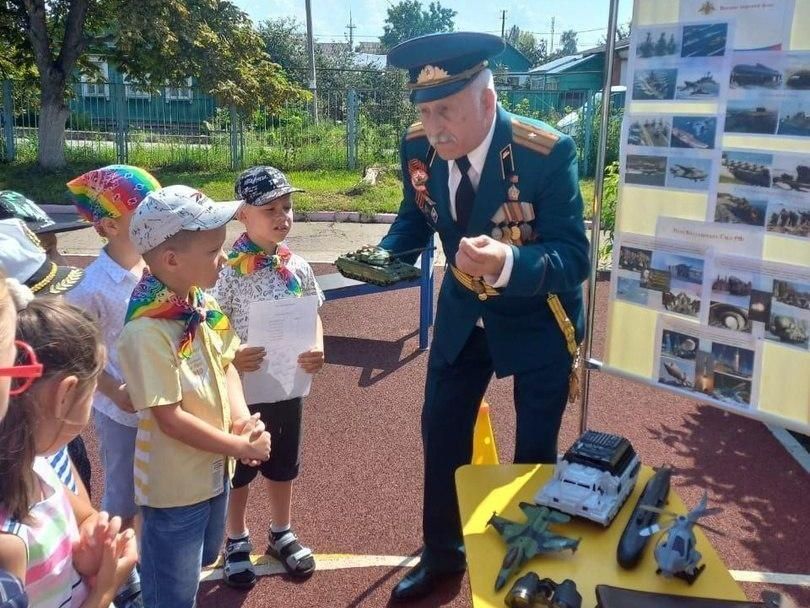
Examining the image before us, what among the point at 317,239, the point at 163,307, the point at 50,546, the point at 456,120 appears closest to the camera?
the point at 50,546

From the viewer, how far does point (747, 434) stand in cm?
423

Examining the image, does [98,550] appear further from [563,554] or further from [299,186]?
[299,186]

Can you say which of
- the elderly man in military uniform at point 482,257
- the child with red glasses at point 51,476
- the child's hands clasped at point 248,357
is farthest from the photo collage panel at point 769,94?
the child with red glasses at point 51,476

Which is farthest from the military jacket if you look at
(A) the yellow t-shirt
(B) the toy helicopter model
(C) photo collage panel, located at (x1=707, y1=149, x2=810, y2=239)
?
(A) the yellow t-shirt

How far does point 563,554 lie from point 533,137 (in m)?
1.24

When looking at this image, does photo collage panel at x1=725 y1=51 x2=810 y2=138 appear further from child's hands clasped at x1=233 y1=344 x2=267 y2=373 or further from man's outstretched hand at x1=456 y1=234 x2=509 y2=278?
child's hands clasped at x1=233 y1=344 x2=267 y2=373

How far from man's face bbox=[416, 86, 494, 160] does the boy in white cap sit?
2.21 ft

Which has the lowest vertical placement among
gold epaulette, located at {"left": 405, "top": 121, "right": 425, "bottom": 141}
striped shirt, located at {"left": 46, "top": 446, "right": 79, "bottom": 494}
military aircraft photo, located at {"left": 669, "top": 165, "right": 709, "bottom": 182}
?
striped shirt, located at {"left": 46, "top": 446, "right": 79, "bottom": 494}

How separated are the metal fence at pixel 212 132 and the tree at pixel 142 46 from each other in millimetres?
699

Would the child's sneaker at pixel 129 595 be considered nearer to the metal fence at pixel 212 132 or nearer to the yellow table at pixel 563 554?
the yellow table at pixel 563 554

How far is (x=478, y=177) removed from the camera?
242cm

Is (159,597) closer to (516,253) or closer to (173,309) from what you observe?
(173,309)

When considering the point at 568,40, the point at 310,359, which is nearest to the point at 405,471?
the point at 310,359

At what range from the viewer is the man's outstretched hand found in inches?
79.8
